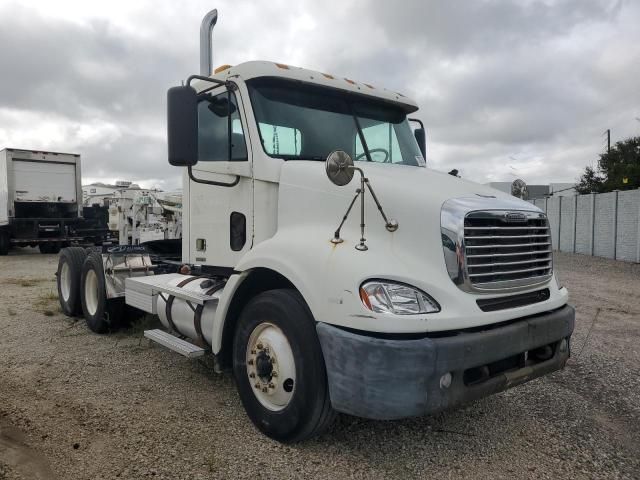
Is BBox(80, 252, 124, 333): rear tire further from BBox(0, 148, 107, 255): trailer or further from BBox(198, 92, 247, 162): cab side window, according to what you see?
BBox(0, 148, 107, 255): trailer

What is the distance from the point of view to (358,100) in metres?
4.45

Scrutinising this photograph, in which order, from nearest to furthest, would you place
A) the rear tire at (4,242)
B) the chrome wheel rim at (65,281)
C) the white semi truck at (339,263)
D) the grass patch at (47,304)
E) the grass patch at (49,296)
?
the white semi truck at (339,263) < the chrome wheel rim at (65,281) < the grass patch at (47,304) < the grass patch at (49,296) < the rear tire at (4,242)

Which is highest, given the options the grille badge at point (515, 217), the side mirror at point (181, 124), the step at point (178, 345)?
the side mirror at point (181, 124)

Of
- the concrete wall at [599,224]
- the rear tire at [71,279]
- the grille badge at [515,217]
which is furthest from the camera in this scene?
the concrete wall at [599,224]

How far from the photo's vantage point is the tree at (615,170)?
3328 cm

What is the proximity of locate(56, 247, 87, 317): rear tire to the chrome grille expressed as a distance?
575 centimetres

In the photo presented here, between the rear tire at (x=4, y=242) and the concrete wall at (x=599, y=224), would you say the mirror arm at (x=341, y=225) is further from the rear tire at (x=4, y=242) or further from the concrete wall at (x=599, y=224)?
the rear tire at (x=4, y=242)

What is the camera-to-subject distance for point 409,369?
8.85 ft

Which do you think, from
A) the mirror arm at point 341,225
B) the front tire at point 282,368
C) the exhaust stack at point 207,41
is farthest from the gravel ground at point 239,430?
the exhaust stack at point 207,41

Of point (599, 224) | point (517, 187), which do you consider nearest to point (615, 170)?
point (599, 224)

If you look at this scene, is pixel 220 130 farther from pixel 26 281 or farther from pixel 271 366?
A: pixel 26 281

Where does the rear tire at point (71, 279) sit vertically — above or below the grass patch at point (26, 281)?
above

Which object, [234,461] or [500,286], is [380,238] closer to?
[500,286]

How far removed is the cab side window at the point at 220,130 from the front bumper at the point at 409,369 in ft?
5.98
